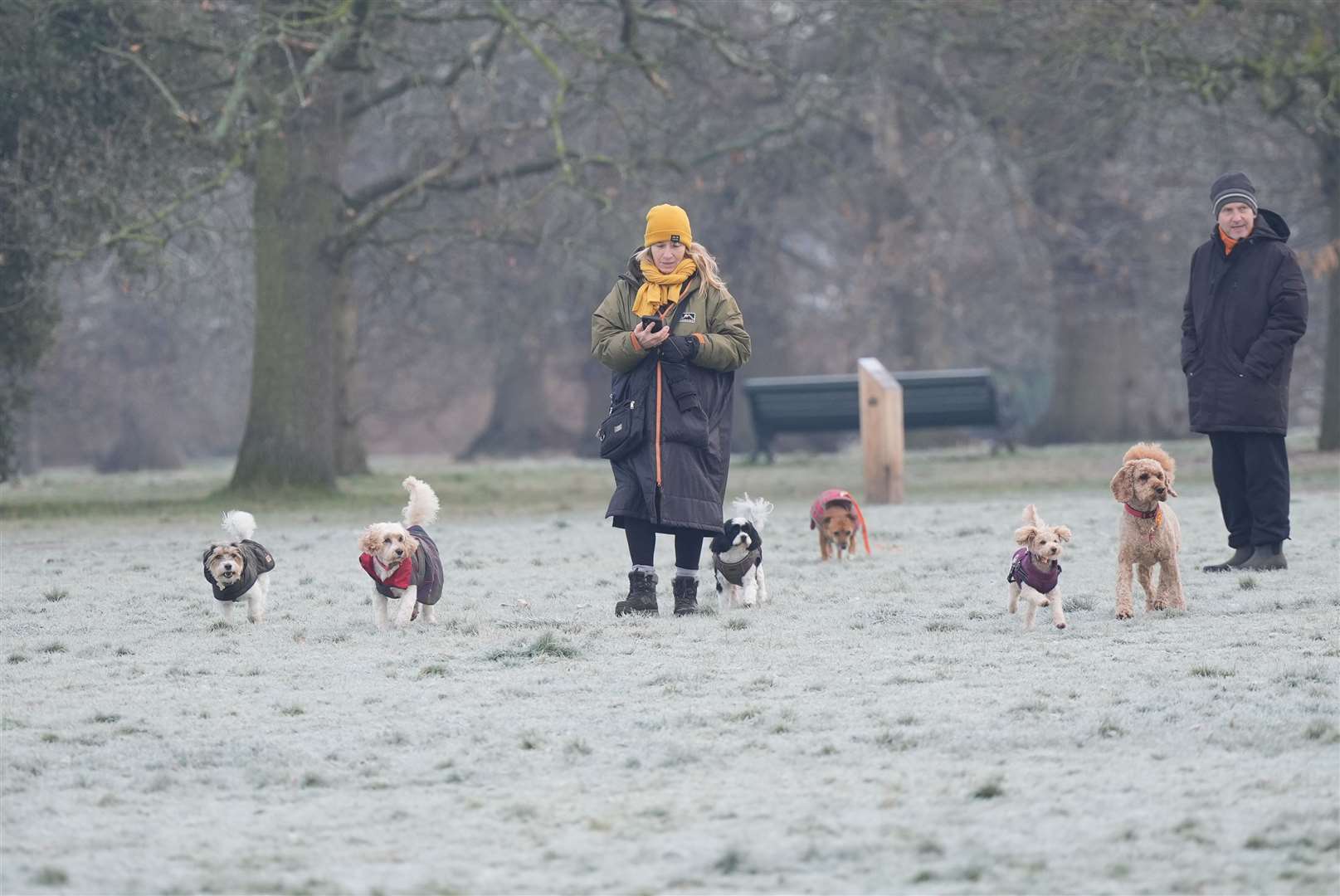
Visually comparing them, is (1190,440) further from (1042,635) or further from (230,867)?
(230,867)

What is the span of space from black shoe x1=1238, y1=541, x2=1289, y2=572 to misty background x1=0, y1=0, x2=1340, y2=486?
9610 millimetres

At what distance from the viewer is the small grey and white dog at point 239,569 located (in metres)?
9.77

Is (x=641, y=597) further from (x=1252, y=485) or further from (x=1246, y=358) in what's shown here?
(x=1246, y=358)

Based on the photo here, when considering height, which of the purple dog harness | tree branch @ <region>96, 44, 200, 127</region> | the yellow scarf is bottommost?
the purple dog harness

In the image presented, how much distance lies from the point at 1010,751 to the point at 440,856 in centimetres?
201

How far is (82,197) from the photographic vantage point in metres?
18.3

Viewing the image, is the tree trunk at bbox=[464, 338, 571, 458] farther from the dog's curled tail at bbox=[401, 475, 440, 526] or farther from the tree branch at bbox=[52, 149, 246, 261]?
the dog's curled tail at bbox=[401, 475, 440, 526]

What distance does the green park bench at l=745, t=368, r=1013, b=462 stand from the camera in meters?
27.0

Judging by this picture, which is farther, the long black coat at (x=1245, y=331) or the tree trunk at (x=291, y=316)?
the tree trunk at (x=291, y=316)

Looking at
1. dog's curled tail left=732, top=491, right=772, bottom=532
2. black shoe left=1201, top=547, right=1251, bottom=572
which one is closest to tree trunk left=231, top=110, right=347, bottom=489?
dog's curled tail left=732, top=491, right=772, bottom=532

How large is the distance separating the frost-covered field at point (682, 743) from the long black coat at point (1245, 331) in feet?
3.03

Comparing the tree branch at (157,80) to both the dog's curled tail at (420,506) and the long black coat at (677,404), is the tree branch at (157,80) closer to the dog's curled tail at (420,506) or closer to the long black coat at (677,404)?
the dog's curled tail at (420,506)

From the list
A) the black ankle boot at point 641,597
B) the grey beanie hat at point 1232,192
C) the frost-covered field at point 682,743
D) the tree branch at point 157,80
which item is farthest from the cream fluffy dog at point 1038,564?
the tree branch at point 157,80

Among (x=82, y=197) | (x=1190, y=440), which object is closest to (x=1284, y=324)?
(x=82, y=197)
